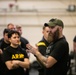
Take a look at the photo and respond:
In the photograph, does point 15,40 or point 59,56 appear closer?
point 59,56

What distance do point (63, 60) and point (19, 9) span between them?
17.8 feet

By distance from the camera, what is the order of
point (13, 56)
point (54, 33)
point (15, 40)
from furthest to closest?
point (15, 40) < point (13, 56) < point (54, 33)

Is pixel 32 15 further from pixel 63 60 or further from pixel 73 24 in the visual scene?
pixel 63 60

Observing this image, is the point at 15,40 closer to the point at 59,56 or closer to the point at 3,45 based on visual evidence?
the point at 3,45

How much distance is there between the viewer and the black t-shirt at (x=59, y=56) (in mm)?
2918

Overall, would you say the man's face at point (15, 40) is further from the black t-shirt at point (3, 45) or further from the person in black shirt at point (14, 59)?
the black t-shirt at point (3, 45)

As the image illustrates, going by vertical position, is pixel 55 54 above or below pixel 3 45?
above

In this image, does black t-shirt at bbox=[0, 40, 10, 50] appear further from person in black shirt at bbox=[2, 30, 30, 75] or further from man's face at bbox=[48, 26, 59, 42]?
man's face at bbox=[48, 26, 59, 42]

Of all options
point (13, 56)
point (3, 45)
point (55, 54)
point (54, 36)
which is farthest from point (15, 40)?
point (55, 54)

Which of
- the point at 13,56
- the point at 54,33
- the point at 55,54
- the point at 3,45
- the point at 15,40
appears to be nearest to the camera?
the point at 55,54

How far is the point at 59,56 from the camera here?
2.92 metres

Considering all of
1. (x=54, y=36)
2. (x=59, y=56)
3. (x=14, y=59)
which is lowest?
(x=14, y=59)

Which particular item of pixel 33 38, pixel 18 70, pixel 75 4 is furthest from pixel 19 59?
pixel 75 4

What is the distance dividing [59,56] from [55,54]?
0.06 meters
